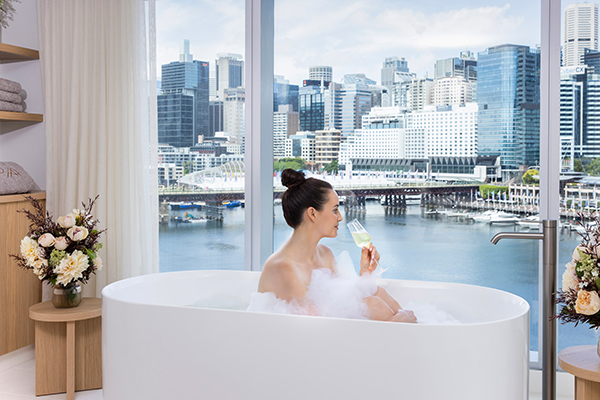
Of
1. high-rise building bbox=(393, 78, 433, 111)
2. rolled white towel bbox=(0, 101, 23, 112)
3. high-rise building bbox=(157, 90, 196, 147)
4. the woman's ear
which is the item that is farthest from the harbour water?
rolled white towel bbox=(0, 101, 23, 112)

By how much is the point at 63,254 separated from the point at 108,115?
809 mm

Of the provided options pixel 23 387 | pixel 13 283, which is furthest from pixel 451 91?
pixel 23 387

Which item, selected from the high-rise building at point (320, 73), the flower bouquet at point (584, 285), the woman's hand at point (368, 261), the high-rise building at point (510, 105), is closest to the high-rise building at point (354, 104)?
the high-rise building at point (320, 73)

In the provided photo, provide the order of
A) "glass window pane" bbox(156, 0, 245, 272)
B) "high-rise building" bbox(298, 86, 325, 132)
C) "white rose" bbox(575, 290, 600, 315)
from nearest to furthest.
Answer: "white rose" bbox(575, 290, 600, 315)
"high-rise building" bbox(298, 86, 325, 132)
"glass window pane" bbox(156, 0, 245, 272)

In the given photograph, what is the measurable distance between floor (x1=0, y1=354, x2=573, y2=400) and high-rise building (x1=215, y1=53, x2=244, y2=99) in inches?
69.5

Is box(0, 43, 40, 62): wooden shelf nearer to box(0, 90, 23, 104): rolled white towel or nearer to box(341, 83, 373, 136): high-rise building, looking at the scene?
box(0, 90, 23, 104): rolled white towel

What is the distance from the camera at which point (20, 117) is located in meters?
2.97

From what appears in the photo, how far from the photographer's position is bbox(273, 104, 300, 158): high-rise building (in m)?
3.02

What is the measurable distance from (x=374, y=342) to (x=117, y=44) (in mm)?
2167

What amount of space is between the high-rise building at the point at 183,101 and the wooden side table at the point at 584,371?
7.19 ft

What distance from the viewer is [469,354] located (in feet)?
5.32

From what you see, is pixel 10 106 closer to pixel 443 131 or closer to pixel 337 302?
pixel 337 302

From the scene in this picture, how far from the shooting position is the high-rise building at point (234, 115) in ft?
9.99

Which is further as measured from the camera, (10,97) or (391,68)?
(10,97)
